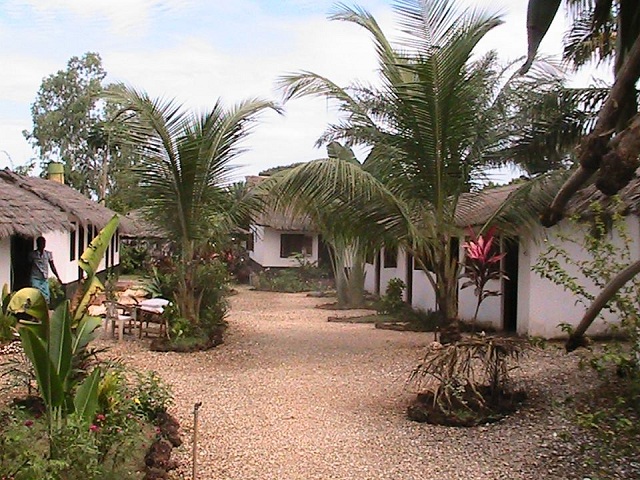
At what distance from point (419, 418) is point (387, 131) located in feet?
17.3

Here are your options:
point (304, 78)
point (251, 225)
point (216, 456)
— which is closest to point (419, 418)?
point (216, 456)

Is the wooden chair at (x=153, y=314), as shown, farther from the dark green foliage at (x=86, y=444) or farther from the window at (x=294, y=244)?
the window at (x=294, y=244)

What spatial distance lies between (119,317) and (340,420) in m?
6.78

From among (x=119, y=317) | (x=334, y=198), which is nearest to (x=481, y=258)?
(x=334, y=198)

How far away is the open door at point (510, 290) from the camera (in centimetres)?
1446

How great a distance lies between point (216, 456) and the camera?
256 inches

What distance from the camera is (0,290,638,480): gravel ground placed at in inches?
243

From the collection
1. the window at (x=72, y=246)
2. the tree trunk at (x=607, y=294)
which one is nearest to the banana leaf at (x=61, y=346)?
the tree trunk at (x=607, y=294)

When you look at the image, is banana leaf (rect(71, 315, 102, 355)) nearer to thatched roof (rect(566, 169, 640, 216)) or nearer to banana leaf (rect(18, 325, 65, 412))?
banana leaf (rect(18, 325, 65, 412))

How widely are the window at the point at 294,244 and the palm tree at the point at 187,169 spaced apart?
17597 mm

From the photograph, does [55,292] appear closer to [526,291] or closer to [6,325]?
[6,325]

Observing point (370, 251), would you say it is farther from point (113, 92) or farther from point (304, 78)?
point (113, 92)

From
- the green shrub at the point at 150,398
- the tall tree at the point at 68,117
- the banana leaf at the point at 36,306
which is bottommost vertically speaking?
the green shrub at the point at 150,398

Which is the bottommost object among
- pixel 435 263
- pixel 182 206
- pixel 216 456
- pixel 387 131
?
pixel 216 456
